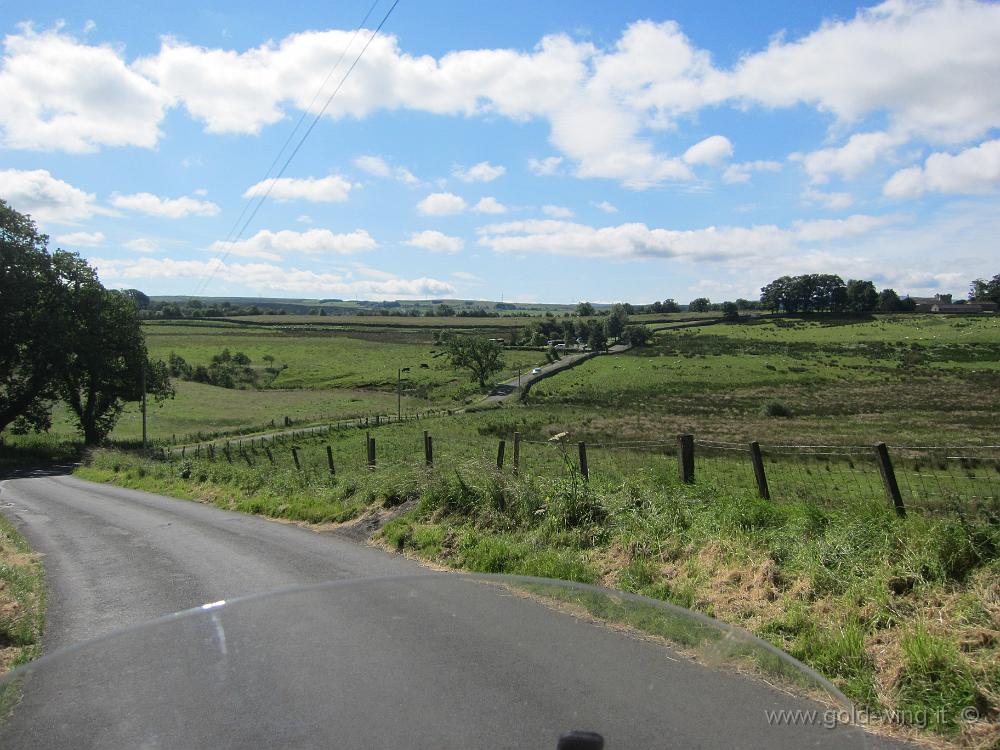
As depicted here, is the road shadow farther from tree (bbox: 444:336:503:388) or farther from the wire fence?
tree (bbox: 444:336:503:388)

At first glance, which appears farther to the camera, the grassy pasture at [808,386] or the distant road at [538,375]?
the distant road at [538,375]

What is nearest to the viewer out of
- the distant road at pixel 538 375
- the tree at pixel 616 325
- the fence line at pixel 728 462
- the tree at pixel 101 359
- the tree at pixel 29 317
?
the fence line at pixel 728 462

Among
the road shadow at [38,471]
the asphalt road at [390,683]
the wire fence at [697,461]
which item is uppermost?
the asphalt road at [390,683]

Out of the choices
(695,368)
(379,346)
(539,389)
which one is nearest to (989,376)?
(695,368)

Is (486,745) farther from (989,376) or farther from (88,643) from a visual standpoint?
(989,376)

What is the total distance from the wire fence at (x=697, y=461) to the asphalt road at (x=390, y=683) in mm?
4807

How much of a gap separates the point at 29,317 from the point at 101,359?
482 centimetres

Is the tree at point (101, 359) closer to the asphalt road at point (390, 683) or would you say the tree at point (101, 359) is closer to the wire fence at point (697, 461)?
the wire fence at point (697, 461)

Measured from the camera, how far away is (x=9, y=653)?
592 cm

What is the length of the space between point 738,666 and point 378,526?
786 centimetres

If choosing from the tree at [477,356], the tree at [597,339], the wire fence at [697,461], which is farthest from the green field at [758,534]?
the tree at [597,339]

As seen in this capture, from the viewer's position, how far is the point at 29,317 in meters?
41.6

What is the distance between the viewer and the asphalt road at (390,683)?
3.20 m

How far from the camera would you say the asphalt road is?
3.20 m
